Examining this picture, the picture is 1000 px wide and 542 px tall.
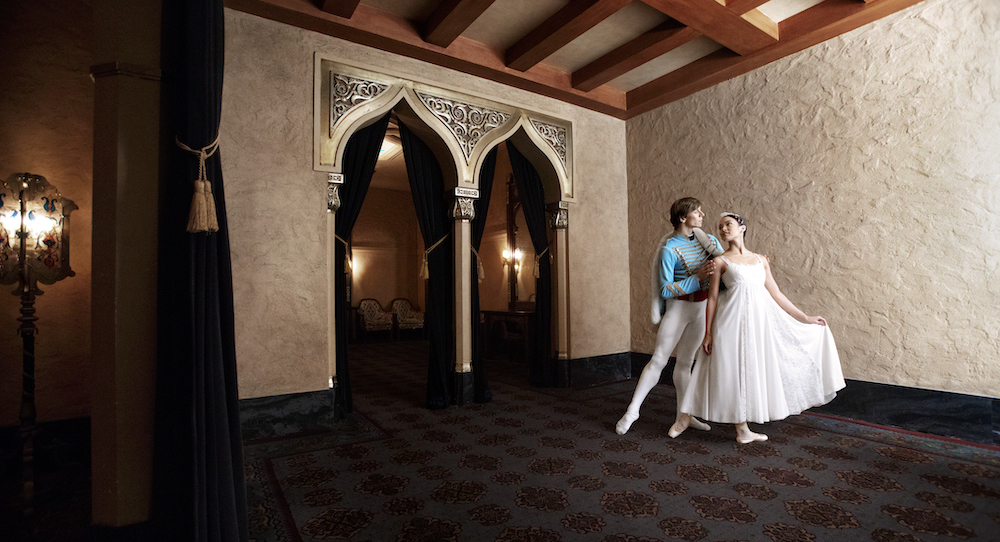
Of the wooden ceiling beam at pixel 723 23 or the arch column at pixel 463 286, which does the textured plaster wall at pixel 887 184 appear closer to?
the wooden ceiling beam at pixel 723 23

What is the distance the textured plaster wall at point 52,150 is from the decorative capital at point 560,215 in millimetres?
4200

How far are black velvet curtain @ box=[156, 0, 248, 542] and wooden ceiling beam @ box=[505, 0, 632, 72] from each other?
3109mm

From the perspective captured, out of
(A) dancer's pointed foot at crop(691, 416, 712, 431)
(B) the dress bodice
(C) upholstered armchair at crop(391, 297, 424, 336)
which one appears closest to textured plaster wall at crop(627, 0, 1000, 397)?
(B) the dress bodice

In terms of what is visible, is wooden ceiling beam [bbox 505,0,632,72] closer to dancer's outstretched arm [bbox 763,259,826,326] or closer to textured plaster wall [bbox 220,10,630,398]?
textured plaster wall [bbox 220,10,630,398]

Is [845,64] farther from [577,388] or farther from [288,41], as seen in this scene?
[288,41]

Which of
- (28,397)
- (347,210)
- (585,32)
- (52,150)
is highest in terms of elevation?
(585,32)

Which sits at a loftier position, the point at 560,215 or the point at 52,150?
the point at 52,150

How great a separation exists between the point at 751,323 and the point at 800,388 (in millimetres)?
632

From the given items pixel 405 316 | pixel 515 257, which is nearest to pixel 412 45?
pixel 515 257

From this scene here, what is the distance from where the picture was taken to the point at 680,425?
3479 mm

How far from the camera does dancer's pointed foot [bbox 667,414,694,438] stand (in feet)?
11.3

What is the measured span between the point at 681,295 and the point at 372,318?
8345 millimetres

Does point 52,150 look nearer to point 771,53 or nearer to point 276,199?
point 276,199

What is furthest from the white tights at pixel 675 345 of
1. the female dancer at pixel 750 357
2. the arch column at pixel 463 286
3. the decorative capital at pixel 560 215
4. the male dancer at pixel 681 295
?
the decorative capital at pixel 560 215
